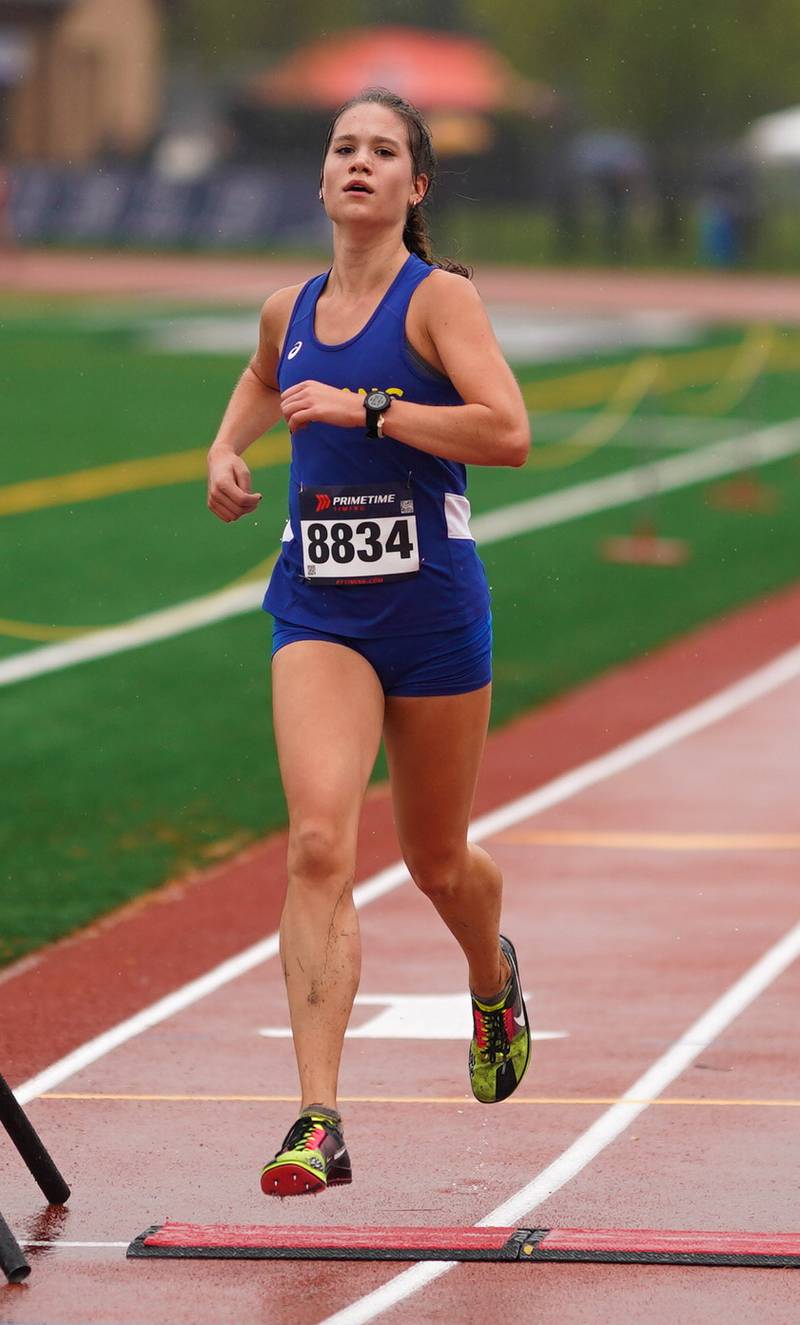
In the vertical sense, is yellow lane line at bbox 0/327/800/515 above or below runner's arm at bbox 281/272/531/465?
below

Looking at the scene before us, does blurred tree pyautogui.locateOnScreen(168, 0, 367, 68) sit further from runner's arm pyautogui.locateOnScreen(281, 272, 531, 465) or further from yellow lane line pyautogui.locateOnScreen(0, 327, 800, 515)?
runner's arm pyautogui.locateOnScreen(281, 272, 531, 465)

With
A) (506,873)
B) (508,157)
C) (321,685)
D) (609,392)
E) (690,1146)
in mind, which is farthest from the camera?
(508,157)

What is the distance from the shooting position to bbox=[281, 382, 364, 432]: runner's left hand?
5301 millimetres

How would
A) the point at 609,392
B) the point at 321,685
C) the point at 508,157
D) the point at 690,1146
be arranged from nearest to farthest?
the point at 321,685, the point at 690,1146, the point at 609,392, the point at 508,157

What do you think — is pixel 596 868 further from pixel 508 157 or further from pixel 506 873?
pixel 508 157

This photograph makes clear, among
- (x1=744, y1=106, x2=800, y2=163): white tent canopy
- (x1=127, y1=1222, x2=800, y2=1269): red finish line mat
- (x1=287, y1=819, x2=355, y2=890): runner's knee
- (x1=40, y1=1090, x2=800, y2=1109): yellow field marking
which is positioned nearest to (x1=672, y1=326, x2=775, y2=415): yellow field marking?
(x1=744, y1=106, x2=800, y2=163): white tent canopy

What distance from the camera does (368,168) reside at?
5.52m

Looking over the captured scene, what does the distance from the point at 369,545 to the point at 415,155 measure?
3.02 feet

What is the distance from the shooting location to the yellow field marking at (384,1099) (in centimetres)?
647

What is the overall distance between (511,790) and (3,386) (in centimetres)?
2078

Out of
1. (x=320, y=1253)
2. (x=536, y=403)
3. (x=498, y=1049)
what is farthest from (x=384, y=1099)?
(x=536, y=403)

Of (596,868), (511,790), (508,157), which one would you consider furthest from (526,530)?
(508,157)

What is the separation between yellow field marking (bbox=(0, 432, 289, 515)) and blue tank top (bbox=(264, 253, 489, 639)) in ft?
46.5

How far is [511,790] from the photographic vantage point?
10859mm
